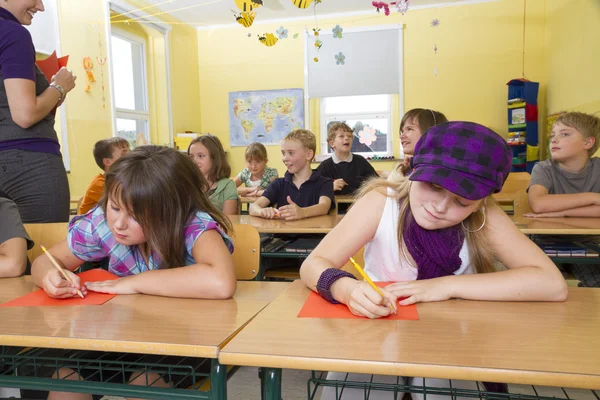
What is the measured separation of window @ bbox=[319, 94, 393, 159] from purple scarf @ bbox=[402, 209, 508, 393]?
5.57m

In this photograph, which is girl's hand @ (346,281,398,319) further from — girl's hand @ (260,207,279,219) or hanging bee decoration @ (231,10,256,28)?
hanging bee decoration @ (231,10,256,28)

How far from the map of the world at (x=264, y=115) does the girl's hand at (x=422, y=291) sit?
5957mm

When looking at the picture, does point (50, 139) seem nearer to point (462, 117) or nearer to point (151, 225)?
point (151, 225)

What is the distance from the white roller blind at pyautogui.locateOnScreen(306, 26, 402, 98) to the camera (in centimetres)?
648

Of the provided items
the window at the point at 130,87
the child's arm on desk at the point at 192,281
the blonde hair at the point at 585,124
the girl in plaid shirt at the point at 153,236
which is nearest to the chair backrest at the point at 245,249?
the girl in plaid shirt at the point at 153,236

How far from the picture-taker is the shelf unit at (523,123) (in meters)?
5.77

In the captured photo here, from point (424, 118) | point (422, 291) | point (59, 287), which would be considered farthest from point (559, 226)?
point (59, 287)

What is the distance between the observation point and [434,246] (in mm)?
1147

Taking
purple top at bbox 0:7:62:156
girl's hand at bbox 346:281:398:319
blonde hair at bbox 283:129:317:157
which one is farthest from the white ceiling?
girl's hand at bbox 346:281:398:319

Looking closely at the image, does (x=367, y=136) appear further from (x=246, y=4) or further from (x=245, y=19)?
(x=246, y=4)

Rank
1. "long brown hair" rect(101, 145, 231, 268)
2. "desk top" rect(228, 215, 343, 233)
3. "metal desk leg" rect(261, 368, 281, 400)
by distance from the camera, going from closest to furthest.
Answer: "metal desk leg" rect(261, 368, 281, 400), "long brown hair" rect(101, 145, 231, 268), "desk top" rect(228, 215, 343, 233)

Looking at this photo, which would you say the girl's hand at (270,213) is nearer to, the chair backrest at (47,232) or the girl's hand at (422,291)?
the chair backrest at (47,232)

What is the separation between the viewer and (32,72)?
5.41 feet

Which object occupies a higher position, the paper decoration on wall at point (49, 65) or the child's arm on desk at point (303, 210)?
the paper decoration on wall at point (49, 65)
